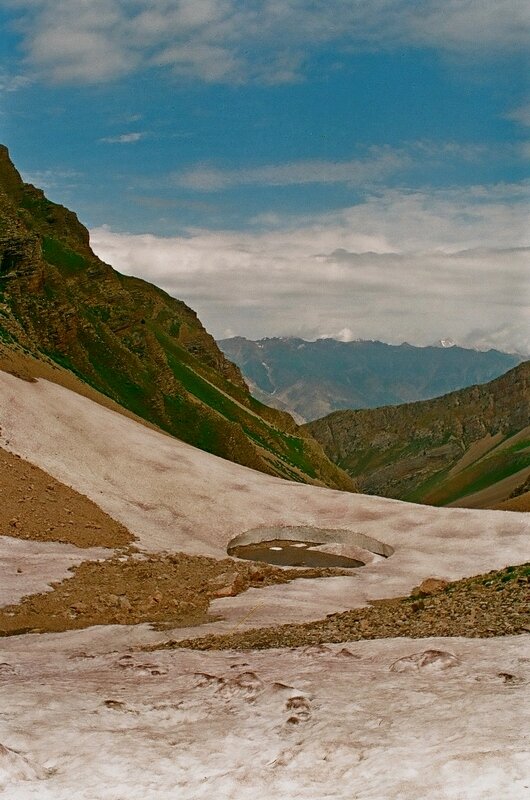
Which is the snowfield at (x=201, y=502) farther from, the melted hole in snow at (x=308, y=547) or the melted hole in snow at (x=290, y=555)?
the melted hole in snow at (x=290, y=555)

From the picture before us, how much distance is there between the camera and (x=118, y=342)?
99.2 m

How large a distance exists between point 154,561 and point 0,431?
19.5 meters

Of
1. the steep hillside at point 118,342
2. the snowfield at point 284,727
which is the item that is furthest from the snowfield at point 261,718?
the steep hillside at point 118,342

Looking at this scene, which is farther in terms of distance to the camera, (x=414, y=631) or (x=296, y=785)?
(x=414, y=631)

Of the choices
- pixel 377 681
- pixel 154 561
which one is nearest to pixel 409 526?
pixel 154 561

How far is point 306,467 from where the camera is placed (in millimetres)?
136875

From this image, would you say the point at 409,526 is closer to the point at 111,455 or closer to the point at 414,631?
the point at 111,455

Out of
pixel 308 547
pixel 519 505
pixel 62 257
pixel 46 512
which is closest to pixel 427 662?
pixel 46 512

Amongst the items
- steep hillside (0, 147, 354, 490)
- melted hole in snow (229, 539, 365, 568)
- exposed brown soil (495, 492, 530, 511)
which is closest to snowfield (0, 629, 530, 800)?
melted hole in snow (229, 539, 365, 568)

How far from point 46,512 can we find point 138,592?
13955 mm

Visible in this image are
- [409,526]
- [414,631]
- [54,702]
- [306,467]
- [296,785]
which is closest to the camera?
[296,785]

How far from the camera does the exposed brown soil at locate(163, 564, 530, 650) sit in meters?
16.0

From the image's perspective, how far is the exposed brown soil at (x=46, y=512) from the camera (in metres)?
36.6

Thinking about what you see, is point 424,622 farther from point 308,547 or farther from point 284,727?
point 308,547
